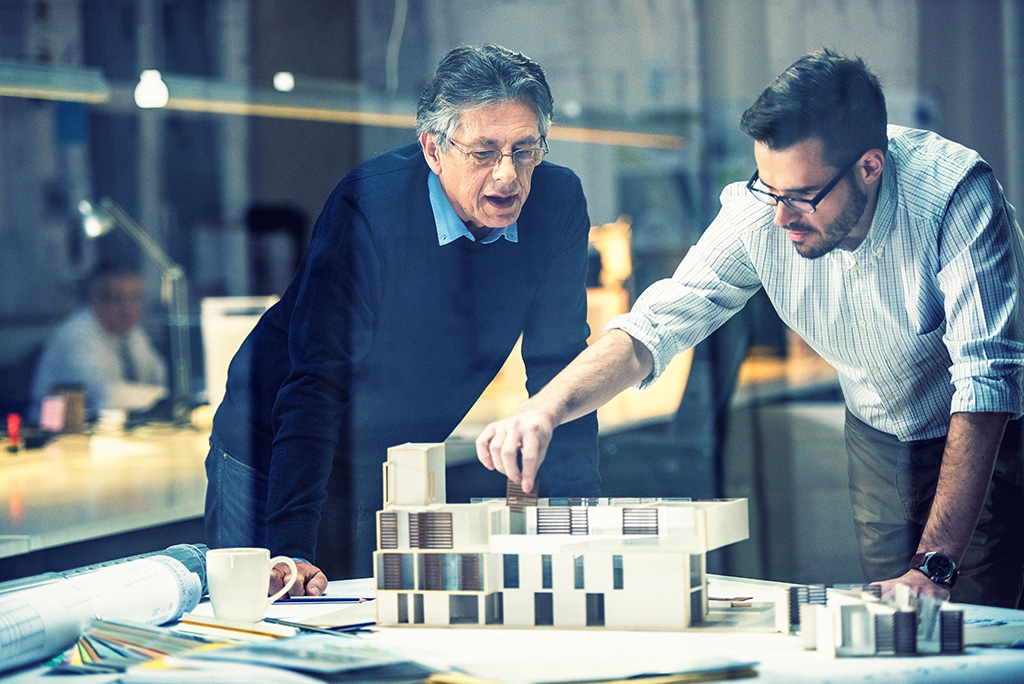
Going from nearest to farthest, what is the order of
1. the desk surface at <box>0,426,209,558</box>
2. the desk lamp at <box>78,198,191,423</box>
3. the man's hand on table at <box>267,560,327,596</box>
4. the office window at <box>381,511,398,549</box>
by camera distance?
1. the office window at <box>381,511,398,549</box>
2. the man's hand on table at <box>267,560,327,596</box>
3. the desk surface at <box>0,426,209,558</box>
4. the desk lamp at <box>78,198,191,423</box>

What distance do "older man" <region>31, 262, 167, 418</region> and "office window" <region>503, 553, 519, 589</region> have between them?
6.50 ft

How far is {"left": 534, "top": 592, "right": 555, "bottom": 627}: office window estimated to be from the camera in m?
1.19

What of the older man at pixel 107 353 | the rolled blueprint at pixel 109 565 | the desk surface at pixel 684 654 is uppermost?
the older man at pixel 107 353

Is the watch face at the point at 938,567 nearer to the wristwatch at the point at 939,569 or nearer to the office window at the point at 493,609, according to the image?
the wristwatch at the point at 939,569

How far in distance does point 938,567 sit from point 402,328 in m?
0.81

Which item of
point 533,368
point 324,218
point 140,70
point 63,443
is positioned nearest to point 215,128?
point 140,70

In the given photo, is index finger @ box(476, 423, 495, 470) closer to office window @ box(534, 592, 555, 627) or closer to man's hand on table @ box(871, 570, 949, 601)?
office window @ box(534, 592, 555, 627)

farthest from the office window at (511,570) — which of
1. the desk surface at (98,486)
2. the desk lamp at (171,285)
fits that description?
the desk lamp at (171,285)

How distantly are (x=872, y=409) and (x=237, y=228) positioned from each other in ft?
7.02

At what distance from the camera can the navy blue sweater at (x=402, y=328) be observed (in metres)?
1.60

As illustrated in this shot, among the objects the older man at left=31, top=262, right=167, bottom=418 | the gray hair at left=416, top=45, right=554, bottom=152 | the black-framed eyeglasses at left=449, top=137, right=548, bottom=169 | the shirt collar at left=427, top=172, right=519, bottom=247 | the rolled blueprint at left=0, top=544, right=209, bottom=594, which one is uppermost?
the gray hair at left=416, top=45, right=554, bottom=152

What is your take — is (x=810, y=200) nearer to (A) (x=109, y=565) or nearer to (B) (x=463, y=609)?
(B) (x=463, y=609)

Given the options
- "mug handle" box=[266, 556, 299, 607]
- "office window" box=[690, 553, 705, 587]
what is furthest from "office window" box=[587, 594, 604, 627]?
"mug handle" box=[266, 556, 299, 607]

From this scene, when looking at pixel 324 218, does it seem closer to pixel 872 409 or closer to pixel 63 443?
pixel 872 409
